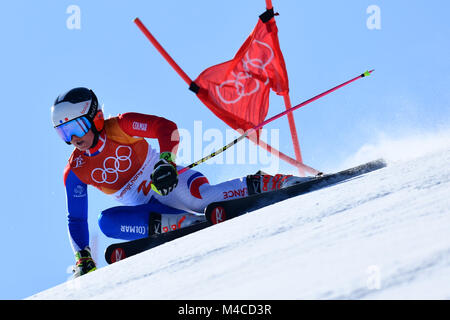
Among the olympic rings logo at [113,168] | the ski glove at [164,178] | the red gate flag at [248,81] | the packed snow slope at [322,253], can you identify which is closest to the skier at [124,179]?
the olympic rings logo at [113,168]

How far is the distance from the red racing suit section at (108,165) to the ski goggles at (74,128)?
0.63 ft

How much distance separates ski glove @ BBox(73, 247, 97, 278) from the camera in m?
5.19

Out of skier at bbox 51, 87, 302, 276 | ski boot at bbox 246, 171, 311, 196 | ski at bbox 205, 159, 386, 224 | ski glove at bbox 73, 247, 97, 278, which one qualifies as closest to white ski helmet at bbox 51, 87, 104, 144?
skier at bbox 51, 87, 302, 276

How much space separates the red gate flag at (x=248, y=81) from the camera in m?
7.73

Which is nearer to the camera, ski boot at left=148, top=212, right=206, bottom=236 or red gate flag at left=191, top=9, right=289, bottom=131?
ski boot at left=148, top=212, right=206, bottom=236

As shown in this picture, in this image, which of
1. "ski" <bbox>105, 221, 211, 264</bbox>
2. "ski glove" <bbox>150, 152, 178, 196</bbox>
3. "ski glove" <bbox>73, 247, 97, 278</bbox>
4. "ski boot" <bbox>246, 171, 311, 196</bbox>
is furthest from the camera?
"ski boot" <bbox>246, 171, 311, 196</bbox>

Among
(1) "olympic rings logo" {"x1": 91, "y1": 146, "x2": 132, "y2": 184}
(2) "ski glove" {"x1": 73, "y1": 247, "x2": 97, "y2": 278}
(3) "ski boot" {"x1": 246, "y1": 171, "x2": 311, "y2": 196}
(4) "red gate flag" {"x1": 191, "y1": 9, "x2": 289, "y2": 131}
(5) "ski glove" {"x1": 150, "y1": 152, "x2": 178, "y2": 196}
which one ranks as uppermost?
(4) "red gate flag" {"x1": 191, "y1": 9, "x2": 289, "y2": 131}

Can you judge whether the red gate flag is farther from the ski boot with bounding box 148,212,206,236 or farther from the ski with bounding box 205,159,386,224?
the ski with bounding box 205,159,386,224

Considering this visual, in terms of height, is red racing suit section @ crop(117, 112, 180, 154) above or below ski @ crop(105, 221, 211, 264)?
above

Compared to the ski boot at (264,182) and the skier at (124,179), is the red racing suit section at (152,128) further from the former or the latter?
the ski boot at (264,182)

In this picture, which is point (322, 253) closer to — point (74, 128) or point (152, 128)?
point (152, 128)

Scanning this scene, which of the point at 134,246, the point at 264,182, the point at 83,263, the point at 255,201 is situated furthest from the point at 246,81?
the point at 83,263
